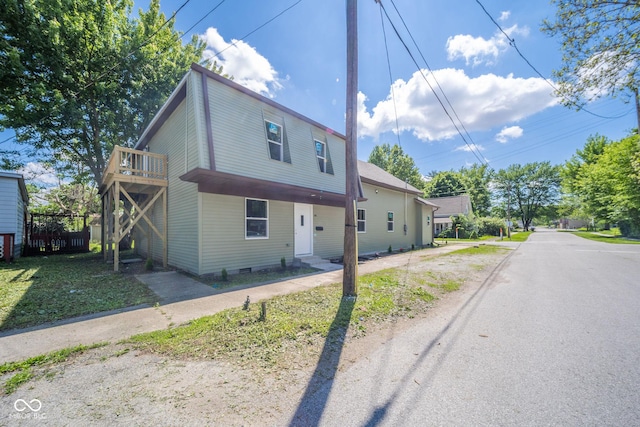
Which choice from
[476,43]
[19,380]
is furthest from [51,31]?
[476,43]

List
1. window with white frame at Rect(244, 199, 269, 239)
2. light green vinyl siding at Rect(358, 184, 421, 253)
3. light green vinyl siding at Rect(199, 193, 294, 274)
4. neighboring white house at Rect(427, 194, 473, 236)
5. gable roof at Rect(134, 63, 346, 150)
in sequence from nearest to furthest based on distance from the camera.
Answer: gable roof at Rect(134, 63, 346, 150), light green vinyl siding at Rect(199, 193, 294, 274), window with white frame at Rect(244, 199, 269, 239), light green vinyl siding at Rect(358, 184, 421, 253), neighboring white house at Rect(427, 194, 473, 236)

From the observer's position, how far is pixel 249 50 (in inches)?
344

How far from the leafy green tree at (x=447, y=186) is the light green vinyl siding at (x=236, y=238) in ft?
125

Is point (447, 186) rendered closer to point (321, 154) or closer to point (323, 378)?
point (321, 154)

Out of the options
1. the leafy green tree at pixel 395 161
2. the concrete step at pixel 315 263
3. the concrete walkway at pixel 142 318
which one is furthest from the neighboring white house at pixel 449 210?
the concrete walkway at pixel 142 318

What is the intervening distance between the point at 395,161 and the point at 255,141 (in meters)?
33.6

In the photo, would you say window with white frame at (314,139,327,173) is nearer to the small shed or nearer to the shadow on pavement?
the shadow on pavement

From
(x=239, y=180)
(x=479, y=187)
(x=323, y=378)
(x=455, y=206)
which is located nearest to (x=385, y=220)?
(x=239, y=180)

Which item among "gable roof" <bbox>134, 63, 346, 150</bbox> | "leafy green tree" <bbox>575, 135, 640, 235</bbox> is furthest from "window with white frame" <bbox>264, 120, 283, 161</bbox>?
"leafy green tree" <bbox>575, 135, 640, 235</bbox>

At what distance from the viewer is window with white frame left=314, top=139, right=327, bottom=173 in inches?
437

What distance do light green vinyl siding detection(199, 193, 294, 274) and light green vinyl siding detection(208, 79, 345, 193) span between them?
3.45 feet

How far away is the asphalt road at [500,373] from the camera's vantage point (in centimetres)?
214

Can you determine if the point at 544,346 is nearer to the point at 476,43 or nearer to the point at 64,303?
the point at 64,303

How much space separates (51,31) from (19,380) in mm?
15266
